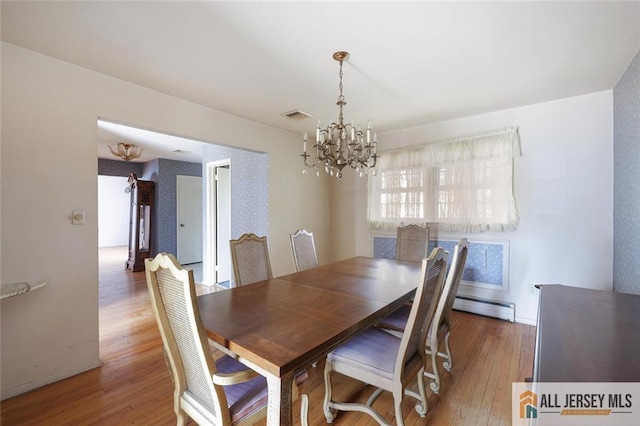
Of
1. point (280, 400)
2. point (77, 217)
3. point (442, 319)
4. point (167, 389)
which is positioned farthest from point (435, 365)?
point (77, 217)

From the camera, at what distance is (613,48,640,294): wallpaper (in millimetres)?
1921

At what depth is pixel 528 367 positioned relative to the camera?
2.13 meters

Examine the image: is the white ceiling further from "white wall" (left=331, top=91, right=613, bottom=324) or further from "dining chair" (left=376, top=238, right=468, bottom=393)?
"dining chair" (left=376, top=238, right=468, bottom=393)

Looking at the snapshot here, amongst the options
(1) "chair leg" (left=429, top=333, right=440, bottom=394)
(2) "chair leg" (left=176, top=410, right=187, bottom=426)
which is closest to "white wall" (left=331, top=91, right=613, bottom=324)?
(1) "chair leg" (left=429, top=333, right=440, bottom=394)

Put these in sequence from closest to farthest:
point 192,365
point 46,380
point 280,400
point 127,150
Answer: point 280,400 < point 192,365 < point 46,380 < point 127,150

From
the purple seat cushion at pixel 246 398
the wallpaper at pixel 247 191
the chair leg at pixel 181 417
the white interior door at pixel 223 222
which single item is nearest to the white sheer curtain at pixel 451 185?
the wallpaper at pixel 247 191

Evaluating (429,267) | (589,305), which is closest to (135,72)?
(429,267)

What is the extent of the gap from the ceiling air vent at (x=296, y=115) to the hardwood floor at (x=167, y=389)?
254cm

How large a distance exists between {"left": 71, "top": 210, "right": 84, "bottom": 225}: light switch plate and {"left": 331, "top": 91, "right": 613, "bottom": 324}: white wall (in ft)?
12.8

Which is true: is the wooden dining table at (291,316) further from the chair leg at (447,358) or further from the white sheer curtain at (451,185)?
the white sheer curtain at (451,185)

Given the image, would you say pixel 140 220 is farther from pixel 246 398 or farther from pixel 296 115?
pixel 246 398

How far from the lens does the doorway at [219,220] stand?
14.4 feet

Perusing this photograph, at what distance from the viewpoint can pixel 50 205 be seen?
77.6 inches

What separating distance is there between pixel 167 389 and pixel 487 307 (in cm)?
324
